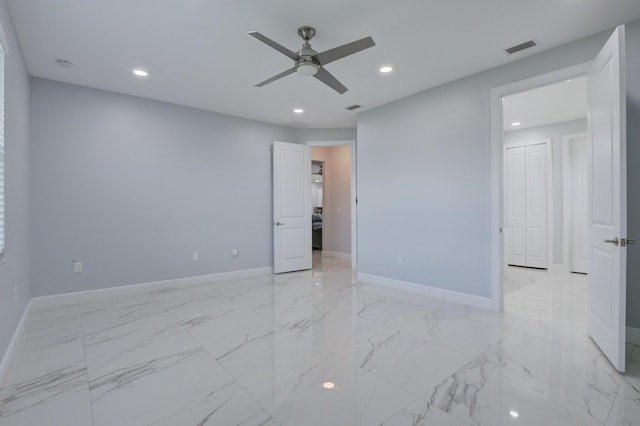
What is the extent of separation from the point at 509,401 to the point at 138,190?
183 inches

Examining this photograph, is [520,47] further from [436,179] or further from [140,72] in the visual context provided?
[140,72]

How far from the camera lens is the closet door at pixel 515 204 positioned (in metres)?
5.99

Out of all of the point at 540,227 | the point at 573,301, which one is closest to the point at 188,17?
the point at 573,301

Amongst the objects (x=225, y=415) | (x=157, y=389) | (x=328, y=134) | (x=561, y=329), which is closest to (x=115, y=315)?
(x=157, y=389)

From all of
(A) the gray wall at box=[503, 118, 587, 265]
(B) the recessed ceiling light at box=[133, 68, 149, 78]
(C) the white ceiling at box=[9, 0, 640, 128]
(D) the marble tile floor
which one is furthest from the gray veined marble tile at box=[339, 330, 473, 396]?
(A) the gray wall at box=[503, 118, 587, 265]

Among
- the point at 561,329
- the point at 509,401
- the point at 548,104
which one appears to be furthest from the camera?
the point at 548,104

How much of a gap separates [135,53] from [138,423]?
3217 millimetres

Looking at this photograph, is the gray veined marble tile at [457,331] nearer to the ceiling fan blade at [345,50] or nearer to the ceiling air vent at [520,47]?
the ceiling fan blade at [345,50]

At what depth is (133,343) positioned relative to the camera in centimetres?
265

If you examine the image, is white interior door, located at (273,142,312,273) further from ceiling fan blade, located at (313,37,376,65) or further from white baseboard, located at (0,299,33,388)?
white baseboard, located at (0,299,33,388)

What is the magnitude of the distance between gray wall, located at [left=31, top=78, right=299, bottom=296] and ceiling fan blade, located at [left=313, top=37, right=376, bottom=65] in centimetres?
301

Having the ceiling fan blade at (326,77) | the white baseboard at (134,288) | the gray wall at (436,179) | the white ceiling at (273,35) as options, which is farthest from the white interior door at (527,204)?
the white baseboard at (134,288)

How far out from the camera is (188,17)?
248cm

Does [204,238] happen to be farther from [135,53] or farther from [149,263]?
[135,53]
